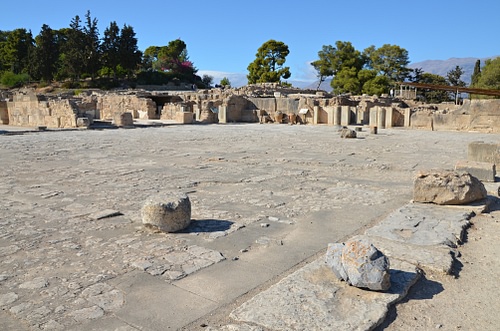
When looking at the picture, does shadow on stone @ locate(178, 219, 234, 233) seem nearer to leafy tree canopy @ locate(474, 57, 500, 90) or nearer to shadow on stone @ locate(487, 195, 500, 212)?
shadow on stone @ locate(487, 195, 500, 212)

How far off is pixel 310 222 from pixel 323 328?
2719mm

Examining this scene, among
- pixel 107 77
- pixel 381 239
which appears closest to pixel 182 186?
pixel 381 239

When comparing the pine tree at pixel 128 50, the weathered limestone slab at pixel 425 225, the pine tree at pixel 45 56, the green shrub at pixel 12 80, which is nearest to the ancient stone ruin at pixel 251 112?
the weathered limestone slab at pixel 425 225

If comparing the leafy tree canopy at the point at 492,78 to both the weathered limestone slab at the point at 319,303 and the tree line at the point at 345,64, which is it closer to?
the tree line at the point at 345,64

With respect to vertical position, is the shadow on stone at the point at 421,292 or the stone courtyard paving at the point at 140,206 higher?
the stone courtyard paving at the point at 140,206

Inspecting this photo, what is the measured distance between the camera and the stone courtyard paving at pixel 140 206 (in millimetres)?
3619

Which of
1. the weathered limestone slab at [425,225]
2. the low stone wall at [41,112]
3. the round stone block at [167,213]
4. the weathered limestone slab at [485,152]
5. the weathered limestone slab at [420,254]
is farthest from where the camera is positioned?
the low stone wall at [41,112]

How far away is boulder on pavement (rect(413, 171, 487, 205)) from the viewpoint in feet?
20.2

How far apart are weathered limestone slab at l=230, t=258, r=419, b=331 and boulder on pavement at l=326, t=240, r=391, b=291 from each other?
0.08 meters

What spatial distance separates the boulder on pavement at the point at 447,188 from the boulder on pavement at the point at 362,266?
312cm

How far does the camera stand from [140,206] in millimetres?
6301

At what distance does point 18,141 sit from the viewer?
51.2 ft

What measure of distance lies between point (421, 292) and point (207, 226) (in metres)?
2.70

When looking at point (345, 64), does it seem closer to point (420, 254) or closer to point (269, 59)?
point (269, 59)
